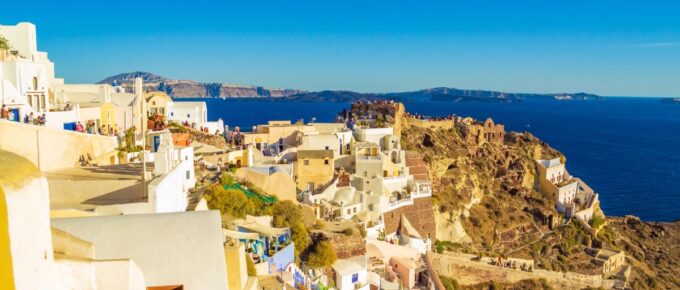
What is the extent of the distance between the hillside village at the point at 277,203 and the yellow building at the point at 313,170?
0.11 m

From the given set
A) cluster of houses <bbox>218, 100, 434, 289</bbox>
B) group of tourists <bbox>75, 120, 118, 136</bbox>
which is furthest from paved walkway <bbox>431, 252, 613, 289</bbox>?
group of tourists <bbox>75, 120, 118, 136</bbox>

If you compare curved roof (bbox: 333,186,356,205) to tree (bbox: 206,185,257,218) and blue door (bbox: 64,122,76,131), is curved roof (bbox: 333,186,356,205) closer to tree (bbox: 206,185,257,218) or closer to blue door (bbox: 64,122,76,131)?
tree (bbox: 206,185,257,218)

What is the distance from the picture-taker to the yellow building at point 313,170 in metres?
30.5

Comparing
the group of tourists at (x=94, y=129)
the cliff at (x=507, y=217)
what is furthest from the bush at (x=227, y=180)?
the cliff at (x=507, y=217)

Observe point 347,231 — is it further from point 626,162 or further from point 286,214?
point 626,162

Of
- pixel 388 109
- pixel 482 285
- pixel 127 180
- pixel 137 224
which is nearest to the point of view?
pixel 137 224

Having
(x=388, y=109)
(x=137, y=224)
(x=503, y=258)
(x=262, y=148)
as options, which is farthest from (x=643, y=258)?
(x=137, y=224)

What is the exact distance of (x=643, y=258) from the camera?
1719 inches

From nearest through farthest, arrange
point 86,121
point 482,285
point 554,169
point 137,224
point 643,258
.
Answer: point 137,224 → point 86,121 → point 482,285 → point 643,258 → point 554,169

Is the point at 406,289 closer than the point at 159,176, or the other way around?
the point at 159,176

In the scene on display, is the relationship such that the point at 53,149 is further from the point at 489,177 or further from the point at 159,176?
the point at 489,177

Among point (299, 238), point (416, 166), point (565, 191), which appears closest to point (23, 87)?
point (299, 238)

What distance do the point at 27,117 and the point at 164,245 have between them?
15325 millimetres

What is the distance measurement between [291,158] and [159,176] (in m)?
18.5
